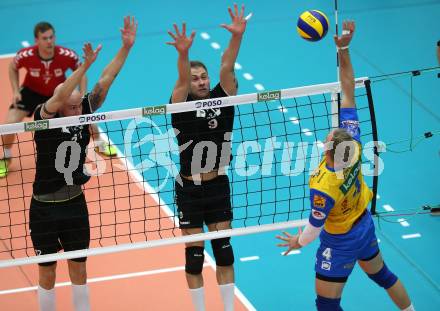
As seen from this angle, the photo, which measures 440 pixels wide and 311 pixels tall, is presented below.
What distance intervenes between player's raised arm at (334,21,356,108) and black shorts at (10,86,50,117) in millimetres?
5911

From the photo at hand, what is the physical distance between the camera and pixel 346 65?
308 inches

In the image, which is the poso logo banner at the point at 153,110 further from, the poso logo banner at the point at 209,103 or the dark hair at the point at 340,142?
the dark hair at the point at 340,142

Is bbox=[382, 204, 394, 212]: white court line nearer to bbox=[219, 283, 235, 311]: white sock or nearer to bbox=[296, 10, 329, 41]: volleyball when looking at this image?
bbox=[296, 10, 329, 41]: volleyball

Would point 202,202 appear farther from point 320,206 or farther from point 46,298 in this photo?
point 46,298

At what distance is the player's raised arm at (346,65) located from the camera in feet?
25.4

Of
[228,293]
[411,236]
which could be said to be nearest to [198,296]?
[228,293]

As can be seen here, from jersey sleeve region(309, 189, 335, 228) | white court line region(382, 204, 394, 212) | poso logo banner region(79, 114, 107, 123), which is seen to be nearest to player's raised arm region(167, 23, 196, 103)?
poso logo banner region(79, 114, 107, 123)

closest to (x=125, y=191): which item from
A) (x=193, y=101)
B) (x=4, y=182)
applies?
(x=4, y=182)

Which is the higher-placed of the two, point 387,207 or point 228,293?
point 387,207

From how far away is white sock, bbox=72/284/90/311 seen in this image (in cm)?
823

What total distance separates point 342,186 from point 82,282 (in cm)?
293

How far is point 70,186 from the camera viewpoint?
26.0 feet

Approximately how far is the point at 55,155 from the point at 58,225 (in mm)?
704

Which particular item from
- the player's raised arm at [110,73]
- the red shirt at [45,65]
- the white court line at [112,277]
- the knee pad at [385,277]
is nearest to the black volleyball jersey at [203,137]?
the player's raised arm at [110,73]
